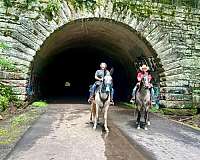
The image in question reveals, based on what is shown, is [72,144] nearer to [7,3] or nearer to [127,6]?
[7,3]

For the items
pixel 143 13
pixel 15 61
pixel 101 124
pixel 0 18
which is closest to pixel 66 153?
pixel 101 124

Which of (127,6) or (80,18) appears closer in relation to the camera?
(80,18)

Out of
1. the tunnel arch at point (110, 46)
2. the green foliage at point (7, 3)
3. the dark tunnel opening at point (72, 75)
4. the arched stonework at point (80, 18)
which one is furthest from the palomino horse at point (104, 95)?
the dark tunnel opening at point (72, 75)

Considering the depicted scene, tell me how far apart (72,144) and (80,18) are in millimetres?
6913

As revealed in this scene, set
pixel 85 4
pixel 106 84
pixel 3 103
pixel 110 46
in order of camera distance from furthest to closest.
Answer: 1. pixel 110 46
2. pixel 85 4
3. pixel 3 103
4. pixel 106 84

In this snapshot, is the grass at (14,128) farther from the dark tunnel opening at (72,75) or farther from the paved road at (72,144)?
the dark tunnel opening at (72,75)

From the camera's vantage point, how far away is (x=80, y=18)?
13.4 metres

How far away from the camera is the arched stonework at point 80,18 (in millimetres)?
12852

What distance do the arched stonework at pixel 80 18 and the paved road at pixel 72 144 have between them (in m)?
3.37

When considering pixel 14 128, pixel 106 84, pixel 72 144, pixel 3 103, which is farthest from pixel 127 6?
pixel 72 144

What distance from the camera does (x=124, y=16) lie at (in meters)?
13.8

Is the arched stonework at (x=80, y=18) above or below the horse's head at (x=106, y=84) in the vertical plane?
above

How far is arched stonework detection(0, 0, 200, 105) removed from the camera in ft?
42.2

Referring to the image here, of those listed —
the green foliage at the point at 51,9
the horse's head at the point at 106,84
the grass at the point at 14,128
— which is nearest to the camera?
the grass at the point at 14,128
